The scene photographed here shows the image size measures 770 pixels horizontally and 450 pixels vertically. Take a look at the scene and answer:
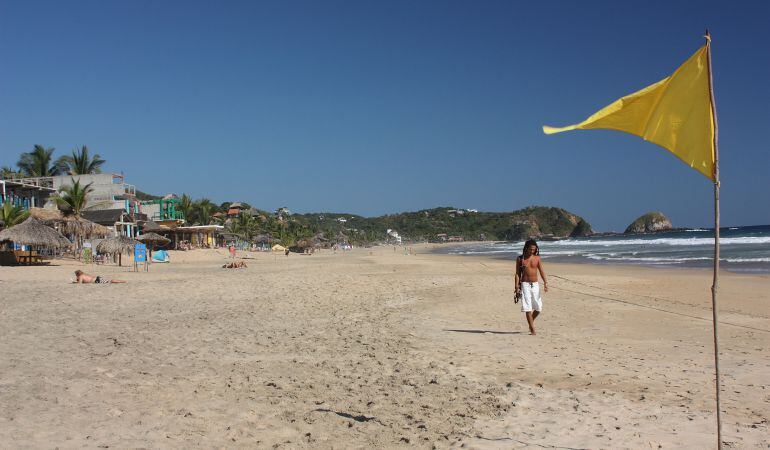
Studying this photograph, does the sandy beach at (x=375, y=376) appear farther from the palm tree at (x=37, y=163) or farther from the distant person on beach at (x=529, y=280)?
the palm tree at (x=37, y=163)

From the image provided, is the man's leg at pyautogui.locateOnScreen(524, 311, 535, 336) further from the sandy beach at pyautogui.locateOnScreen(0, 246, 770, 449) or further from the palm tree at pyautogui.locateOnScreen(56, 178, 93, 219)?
the palm tree at pyautogui.locateOnScreen(56, 178, 93, 219)

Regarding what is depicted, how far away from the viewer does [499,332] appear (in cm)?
845

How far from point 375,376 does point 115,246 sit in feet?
89.7

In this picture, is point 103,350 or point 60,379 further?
point 103,350

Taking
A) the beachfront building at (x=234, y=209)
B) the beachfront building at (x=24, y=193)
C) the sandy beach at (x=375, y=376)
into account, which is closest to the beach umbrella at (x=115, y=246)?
the beachfront building at (x=24, y=193)

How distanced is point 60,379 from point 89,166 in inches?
2080

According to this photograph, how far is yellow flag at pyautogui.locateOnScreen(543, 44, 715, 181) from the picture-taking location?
124 inches

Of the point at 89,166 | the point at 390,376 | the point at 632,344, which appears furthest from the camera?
the point at 89,166

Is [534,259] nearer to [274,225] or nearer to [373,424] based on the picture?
[373,424]

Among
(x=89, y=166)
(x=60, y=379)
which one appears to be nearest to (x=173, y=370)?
(x=60, y=379)

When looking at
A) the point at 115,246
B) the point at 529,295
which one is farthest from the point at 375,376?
the point at 115,246

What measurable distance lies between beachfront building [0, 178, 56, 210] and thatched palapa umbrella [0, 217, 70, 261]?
8896mm

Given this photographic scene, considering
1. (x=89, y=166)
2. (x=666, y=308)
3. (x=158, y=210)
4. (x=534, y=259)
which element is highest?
(x=89, y=166)

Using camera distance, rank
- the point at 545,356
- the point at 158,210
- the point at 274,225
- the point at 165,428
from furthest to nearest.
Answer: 1. the point at 274,225
2. the point at 158,210
3. the point at 545,356
4. the point at 165,428
